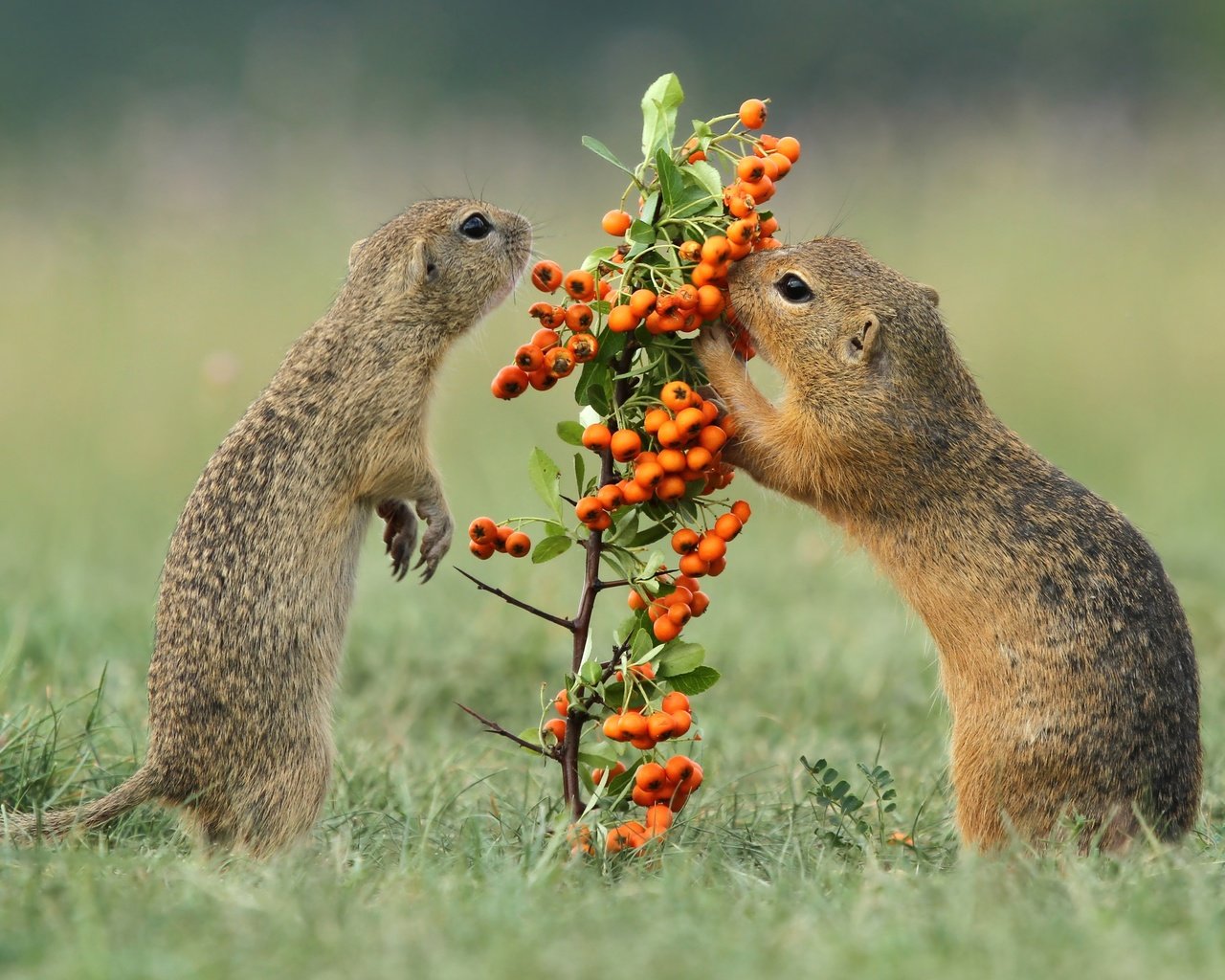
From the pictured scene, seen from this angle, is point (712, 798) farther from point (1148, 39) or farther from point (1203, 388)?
point (1148, 39)

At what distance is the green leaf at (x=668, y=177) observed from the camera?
4141 millimetres

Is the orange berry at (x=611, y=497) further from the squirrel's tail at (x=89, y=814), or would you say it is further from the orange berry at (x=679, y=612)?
the squirrel's tail at (x=89, y=814)

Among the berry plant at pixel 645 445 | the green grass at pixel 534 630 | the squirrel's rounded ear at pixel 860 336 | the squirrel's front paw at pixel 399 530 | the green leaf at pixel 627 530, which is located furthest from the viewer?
the squirrel's front paw at pixel 399 530

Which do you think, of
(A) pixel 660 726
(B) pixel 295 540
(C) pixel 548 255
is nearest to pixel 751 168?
(A) pixel 660 726

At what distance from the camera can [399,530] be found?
5.23 m

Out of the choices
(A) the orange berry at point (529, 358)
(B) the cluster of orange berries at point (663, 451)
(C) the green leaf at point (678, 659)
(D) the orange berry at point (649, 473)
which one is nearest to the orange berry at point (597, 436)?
(B) the cluster of orange berries at point (663, 451)

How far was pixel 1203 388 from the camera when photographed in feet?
40.4

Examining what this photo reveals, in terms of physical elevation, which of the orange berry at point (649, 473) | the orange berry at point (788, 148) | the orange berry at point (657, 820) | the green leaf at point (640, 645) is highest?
the orange berry at point (788, 148)

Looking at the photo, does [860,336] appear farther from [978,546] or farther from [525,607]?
[525,607]

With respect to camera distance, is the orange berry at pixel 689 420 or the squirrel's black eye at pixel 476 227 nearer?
the orange berry at pixel 689 420

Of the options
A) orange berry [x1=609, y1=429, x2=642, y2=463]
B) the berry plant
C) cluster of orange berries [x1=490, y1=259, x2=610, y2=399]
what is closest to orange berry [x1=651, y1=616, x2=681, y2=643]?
the berry plant

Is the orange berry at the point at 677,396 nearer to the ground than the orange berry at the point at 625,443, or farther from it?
farther from it

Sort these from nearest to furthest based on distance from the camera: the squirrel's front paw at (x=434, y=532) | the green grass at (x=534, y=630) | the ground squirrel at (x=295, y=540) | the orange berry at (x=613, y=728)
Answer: the green grass at (x=534, y=630) → the orange berry at (x=613, y=728) → the ground squirrel at (x=295, y=540) → the squirrel's front paw at (x=434, y=532)

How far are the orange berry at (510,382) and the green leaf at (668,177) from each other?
0.61 metres
